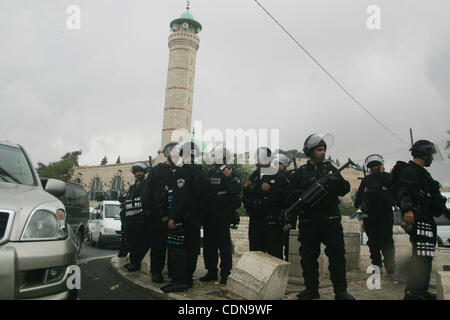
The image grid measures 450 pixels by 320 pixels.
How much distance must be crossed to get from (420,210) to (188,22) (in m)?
51.5

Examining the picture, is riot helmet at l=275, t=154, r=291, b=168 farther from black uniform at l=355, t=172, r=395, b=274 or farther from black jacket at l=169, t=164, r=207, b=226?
black jacket at l=169, t=164, r=207, b=226

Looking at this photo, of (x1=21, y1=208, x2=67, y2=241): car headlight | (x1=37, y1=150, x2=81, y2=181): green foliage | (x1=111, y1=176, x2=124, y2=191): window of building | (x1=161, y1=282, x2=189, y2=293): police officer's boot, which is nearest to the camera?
(x1=21, y1=208, x2=67, y2=241): car headlight

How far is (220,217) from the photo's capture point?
5109mm

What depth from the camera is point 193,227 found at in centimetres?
482

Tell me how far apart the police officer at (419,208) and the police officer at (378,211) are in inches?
85.3

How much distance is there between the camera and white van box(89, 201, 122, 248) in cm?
1270

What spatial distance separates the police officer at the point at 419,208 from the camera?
141 inches

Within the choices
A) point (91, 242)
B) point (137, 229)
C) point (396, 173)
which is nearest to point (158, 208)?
point (137, 229)

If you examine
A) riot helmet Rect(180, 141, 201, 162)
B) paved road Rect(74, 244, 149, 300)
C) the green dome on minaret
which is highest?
the green dome on minaret

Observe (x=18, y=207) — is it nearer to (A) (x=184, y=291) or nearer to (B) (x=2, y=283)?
(B) (x=2, y=283)

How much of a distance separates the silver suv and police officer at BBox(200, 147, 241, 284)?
7.52ft

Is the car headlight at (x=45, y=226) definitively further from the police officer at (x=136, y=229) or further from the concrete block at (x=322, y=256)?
the concrete block at (x=322, y=256)

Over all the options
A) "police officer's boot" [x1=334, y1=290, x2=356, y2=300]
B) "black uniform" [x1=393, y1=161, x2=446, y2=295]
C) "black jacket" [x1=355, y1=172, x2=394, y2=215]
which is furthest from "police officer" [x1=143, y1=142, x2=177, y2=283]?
"black jacket" [x1=355, y1=172, x2=394, y2=215]
